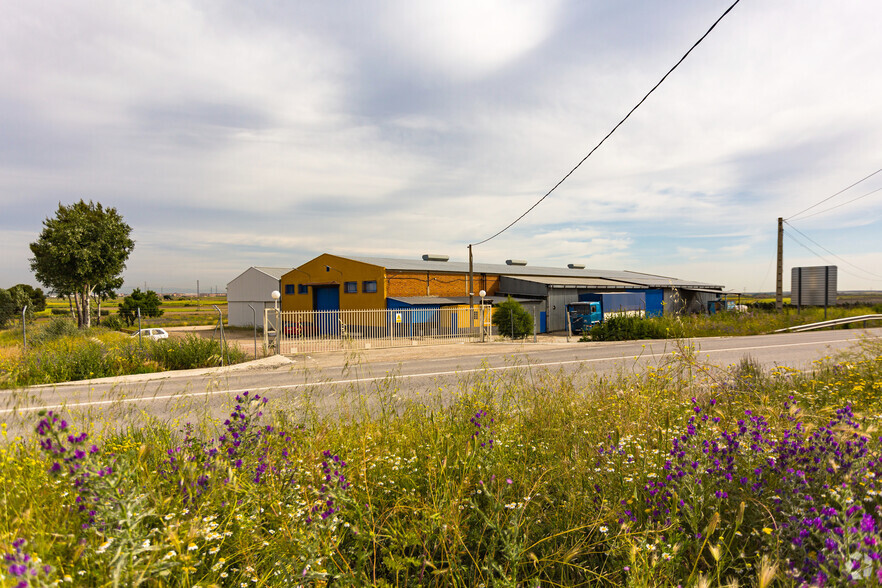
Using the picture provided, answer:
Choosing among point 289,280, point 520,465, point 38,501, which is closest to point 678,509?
point 520,465

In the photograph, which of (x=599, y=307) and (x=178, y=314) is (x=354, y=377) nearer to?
(x=599, y=307)

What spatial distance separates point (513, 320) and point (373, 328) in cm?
783

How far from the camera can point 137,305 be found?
41.8 meters

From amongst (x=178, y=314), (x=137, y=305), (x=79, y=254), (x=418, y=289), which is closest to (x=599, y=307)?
(x=418, y=289)

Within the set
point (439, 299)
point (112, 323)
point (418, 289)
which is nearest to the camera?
point (439, 299)

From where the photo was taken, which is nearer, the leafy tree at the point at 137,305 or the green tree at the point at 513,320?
the green tree at the point at 513,320

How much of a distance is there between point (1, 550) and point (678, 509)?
2.98 m

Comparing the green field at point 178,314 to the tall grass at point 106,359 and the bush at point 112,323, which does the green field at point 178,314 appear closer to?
the bush at point 112,323

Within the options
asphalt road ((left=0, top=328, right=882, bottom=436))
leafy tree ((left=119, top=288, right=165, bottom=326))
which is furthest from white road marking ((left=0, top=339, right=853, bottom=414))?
leafy tree ((left=119, top=288, right=165, bottom=326))

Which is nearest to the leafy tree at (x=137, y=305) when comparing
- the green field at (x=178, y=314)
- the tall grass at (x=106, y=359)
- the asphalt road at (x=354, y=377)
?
the green field at (x=178, y=314)

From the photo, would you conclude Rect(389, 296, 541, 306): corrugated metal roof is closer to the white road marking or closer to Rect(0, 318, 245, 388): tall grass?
Rect(0, 318, 245, 388): tall grass

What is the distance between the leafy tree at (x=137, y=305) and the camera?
39869 millimetres

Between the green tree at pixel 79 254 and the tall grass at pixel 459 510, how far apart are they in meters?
33.4

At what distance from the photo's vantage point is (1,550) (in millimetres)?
1584
